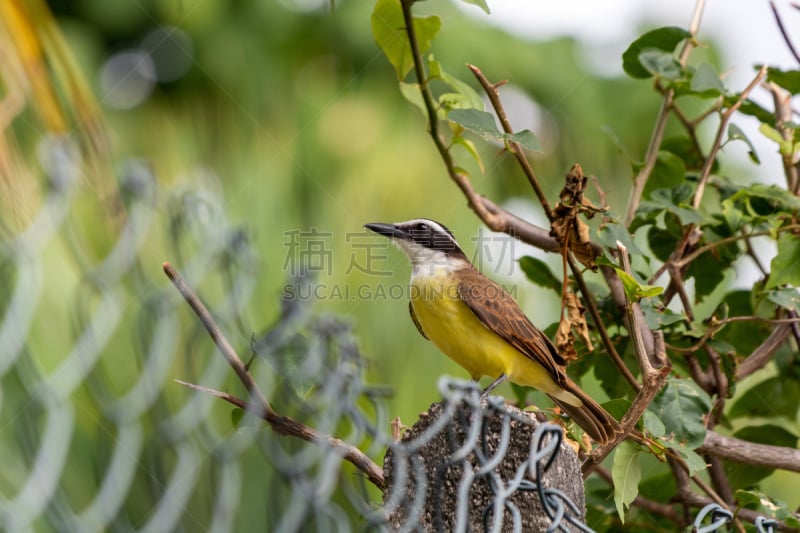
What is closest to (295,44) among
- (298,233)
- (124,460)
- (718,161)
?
(298,233)

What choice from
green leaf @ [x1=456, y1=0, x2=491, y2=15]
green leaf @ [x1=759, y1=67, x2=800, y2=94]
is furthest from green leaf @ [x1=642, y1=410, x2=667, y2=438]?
green leaf @ [x1=759, y1=67, x2=800, y2=94]

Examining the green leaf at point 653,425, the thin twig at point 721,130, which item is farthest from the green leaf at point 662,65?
the green leaf at point 653,425

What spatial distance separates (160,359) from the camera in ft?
4.17

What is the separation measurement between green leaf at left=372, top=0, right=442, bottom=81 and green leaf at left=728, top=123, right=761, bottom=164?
0.77m

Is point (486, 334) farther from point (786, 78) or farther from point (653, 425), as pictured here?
point (786, 78)

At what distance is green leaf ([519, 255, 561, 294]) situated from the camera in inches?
93.8

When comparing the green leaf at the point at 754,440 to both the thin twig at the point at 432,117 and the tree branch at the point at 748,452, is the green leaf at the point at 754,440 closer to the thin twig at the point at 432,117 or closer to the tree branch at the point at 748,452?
the tree branch at the point at 748,452

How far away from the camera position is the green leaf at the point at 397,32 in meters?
2.14

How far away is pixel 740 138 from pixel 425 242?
3.18 feet

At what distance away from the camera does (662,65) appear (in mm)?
2344

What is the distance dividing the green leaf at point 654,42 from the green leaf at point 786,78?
0.23m

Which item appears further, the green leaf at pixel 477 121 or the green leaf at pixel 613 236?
the green leaf at pixel 613 236

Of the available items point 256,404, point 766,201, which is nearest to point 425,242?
point 766,201

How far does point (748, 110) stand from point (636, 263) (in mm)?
532
